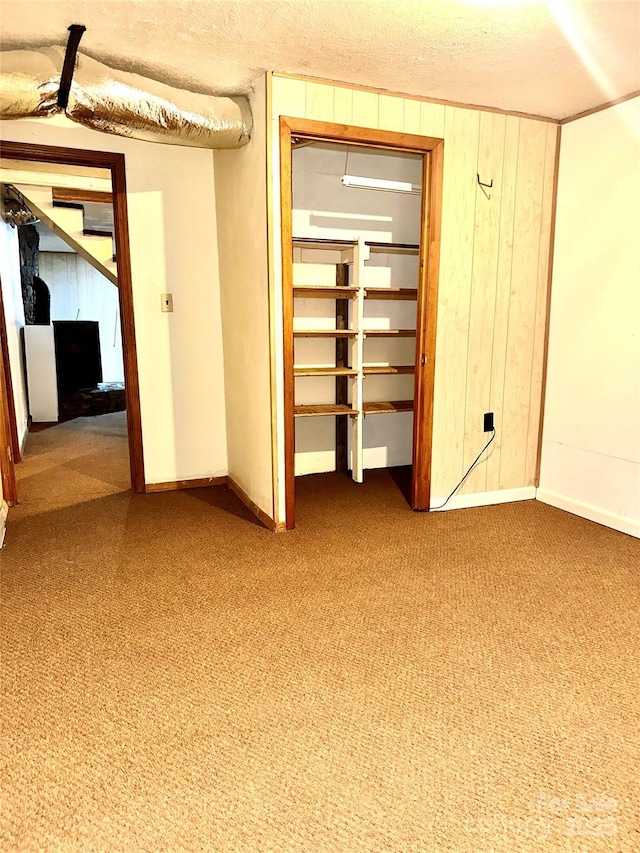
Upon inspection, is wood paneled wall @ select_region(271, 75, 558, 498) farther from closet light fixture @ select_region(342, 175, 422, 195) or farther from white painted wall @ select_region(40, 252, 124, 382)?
white painted wall @ select_region(40, 252, 124, 382)

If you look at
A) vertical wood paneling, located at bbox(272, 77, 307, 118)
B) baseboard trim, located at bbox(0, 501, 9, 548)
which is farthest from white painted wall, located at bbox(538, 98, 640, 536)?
baseboard trim, located at bbox(0, 501, 9, 548)

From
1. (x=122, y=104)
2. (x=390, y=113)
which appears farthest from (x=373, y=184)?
(x=122, y=104)

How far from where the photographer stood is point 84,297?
8.66 m

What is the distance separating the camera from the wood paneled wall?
2939 millimetres

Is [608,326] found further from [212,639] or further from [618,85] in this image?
[212,639]

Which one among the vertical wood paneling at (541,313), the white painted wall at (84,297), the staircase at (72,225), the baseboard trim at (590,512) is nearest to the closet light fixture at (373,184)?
the vertical wood paneling at (541,313)

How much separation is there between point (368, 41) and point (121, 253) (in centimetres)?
190

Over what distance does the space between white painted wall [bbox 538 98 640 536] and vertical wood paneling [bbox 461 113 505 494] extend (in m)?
0.43

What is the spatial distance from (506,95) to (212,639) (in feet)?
9.54

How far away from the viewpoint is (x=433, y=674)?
1749 millimetres

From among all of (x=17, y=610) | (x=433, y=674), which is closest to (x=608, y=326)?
(x=433, y=674)

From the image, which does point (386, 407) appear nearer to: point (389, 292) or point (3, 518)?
point (389, 292)

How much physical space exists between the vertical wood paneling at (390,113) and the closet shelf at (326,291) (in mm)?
989

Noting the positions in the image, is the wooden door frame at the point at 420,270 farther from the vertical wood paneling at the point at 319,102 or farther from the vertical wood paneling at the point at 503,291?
the vertical wood paneling at the point at 503,291
